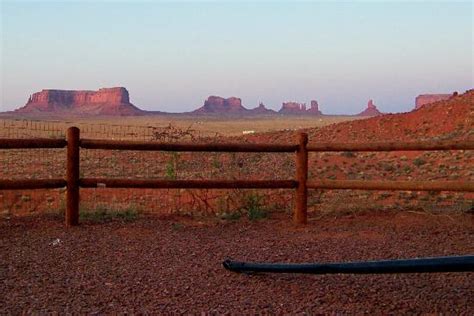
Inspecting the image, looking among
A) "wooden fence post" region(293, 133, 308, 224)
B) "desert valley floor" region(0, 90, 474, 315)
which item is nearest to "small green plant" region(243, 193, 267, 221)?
"desert valley floor" region(0, 90, 474, 315)

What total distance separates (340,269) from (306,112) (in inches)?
6540

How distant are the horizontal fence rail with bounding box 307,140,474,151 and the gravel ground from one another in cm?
110

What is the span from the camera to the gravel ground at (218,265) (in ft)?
21.1

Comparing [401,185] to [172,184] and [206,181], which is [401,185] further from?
[172,184]

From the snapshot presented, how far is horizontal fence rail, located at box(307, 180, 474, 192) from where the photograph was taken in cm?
974

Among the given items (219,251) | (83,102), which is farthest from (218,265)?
(83,102)

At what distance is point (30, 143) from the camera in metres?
9.95

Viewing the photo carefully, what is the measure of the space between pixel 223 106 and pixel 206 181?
16577 cm

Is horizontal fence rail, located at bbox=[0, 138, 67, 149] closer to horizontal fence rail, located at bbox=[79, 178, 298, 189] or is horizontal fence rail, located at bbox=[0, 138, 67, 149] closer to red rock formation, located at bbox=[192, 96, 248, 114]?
horizontal fence rail, located at bbox=[79, 178, 298, 189]

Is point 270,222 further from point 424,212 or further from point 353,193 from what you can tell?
point 353,193

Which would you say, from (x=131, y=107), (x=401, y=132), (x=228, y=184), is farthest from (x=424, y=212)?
(x=131, y=107)

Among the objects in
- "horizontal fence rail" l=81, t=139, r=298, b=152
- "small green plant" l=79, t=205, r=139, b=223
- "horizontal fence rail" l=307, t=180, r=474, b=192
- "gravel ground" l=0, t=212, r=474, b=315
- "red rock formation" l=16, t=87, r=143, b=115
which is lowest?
"gravel ground" l=0, t=212, r=474, b=315

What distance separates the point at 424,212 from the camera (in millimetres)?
11336

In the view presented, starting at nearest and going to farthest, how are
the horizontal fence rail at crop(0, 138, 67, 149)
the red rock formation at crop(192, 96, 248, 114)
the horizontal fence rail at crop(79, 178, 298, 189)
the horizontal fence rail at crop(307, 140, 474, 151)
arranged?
the horizontal fence rail at crop(0, 138, 67, 149) < the horizontal fence rail at crop(307, 140, 474, 151) < the horizontal fence rail at crop(79, 178, 298, 189) < the red rock formation at crop(192, 96, 248, 114)
